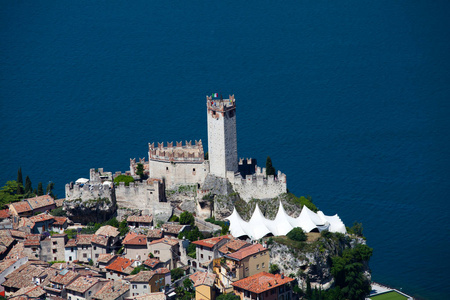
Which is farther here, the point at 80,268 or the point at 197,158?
the point at 197,158

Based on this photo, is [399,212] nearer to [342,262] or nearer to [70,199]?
[342,262]

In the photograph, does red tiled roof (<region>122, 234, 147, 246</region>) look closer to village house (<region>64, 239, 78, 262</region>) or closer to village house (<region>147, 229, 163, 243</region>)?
village house (<region>147, 229, 163, 243</region>)

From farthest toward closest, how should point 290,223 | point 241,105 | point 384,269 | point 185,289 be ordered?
point 241,105 → point 384,269 → point 290,223 → point 185,289

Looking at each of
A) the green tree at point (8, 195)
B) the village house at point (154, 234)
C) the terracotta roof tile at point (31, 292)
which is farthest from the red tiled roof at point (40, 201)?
the village house at point (154, 234)

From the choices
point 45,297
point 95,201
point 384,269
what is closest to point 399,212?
point 384,269

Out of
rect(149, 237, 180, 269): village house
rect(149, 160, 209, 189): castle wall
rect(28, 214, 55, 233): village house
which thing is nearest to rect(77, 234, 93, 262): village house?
rect(28, 214, 55, 233): village house

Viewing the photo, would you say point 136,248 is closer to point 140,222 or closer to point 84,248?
point 140,222
